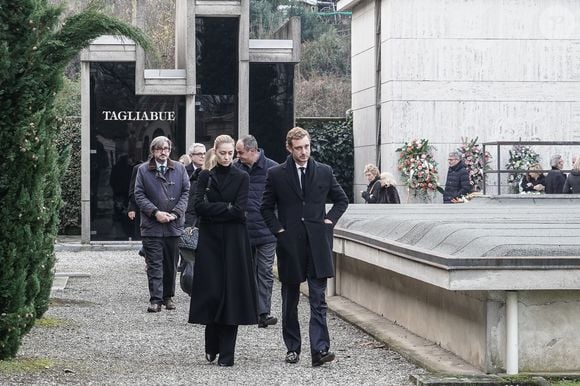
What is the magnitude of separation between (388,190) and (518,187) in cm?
493

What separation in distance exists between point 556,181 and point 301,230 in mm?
13092

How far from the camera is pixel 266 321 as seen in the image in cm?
1430

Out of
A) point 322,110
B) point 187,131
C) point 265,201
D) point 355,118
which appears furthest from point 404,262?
point 322,110

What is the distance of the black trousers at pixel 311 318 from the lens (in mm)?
11125

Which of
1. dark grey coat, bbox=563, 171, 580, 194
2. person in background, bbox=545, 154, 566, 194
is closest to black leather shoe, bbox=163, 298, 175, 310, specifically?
dark grey coat, bbox=563, 171, 580, 194

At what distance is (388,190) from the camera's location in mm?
21562

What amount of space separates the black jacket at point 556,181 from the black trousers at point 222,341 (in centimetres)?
1323

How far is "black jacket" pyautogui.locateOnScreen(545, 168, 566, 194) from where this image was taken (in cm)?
2362

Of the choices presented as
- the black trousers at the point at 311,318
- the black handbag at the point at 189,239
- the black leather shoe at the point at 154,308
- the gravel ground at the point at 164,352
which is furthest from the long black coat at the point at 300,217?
the black leather shoe at the point at 154,308

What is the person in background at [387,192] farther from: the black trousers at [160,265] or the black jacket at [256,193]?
the black jacket at [256,193]

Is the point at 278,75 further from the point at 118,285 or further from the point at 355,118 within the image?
the point at 118,285

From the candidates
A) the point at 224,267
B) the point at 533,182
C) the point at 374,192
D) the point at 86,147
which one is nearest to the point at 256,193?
the point at 224,267

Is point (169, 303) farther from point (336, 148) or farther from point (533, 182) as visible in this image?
point (336, 148)

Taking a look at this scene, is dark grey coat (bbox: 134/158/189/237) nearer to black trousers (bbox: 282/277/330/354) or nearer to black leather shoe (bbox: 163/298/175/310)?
black leather shoe (bbox: 163/298/175/310)
